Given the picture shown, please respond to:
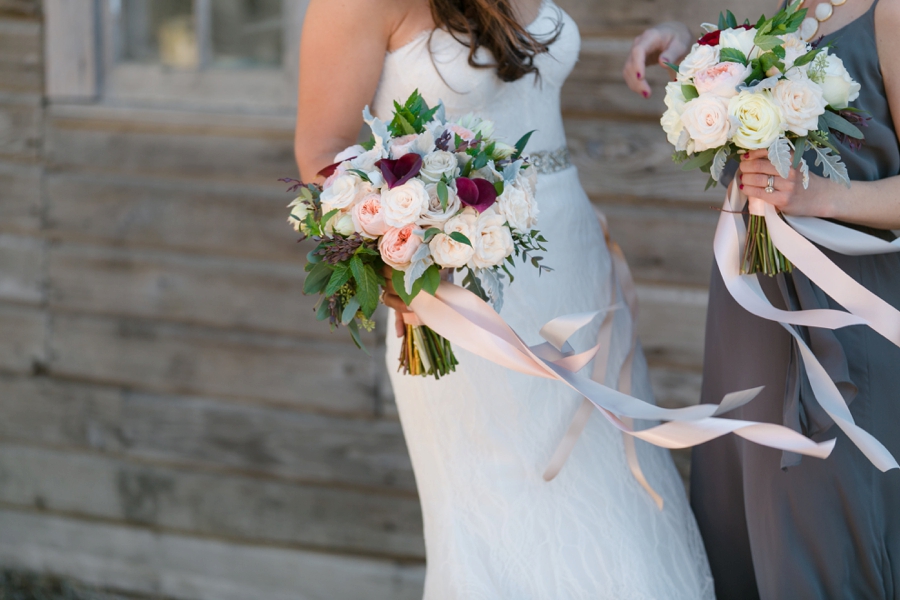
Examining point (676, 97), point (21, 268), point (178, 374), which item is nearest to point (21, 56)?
point (21, 268)

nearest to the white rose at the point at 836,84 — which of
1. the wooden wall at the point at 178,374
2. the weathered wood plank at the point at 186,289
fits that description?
the wooden wall at the point at 178,374

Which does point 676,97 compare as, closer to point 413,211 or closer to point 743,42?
point 743,42

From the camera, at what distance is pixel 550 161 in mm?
2088

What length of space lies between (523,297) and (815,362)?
2.10 ft

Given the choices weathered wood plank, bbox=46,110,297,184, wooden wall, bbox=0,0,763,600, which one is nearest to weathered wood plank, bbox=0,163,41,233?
wooden wall, bbox=0,0,763,600

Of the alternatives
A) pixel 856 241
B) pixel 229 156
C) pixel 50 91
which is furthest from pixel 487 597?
pixel 50 91

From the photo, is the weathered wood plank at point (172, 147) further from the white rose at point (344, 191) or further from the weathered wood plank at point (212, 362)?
the white rose at point (344, 191)

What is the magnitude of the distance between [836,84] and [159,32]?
8.97 feet

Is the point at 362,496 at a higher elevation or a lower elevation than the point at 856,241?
lower

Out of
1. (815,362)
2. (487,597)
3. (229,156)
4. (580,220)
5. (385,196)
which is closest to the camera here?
(385,196)

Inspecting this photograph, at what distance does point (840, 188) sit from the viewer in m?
1.65

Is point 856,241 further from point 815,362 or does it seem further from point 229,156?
point 229,156

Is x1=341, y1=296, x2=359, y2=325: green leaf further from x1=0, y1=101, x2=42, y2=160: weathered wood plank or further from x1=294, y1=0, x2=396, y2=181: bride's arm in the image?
x1=0, y1=101, x2=42, y2=160: weathered wood plank

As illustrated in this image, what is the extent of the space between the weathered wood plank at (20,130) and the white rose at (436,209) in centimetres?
260
